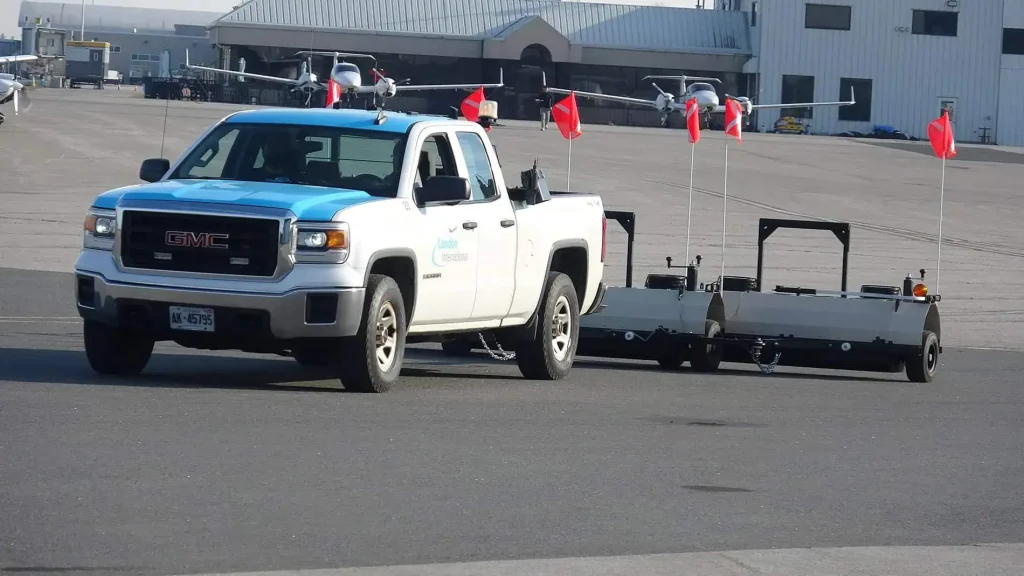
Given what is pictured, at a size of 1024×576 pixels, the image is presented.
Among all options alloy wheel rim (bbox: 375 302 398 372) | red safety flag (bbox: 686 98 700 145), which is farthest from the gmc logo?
red safety flag (bbox: 686 98 700 145)

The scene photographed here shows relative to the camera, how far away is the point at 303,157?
1123 cm

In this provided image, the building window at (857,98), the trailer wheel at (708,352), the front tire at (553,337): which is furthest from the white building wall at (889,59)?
the front tire at (553,337)

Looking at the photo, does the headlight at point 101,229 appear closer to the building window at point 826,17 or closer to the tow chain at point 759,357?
the tow chain at point 759,357

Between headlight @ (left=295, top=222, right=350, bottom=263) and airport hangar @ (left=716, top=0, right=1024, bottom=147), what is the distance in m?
86.3

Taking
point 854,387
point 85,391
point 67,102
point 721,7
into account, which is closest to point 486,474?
point 85,391

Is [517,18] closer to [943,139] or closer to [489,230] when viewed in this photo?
[943,139]

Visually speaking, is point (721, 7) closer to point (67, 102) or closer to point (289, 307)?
point (67, 102)

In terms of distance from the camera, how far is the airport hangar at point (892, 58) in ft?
308

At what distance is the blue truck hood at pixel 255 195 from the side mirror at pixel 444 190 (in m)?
0.36

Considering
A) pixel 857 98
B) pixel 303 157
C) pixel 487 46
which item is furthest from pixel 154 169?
pixel 857 98

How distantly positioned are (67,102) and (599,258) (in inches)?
2807

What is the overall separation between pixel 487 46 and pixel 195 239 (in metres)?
88.0

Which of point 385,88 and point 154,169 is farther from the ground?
point 385,88

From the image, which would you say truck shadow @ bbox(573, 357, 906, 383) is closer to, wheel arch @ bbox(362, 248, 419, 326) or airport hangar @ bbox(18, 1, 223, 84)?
wheel arch @ bbox(362, 248, 419, 326)
